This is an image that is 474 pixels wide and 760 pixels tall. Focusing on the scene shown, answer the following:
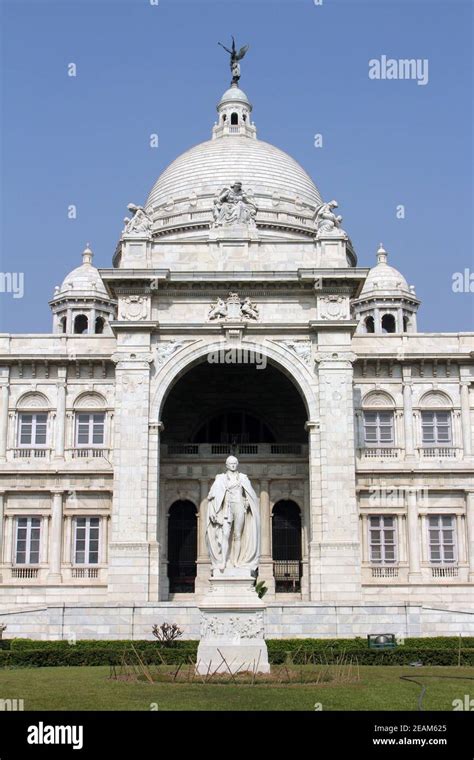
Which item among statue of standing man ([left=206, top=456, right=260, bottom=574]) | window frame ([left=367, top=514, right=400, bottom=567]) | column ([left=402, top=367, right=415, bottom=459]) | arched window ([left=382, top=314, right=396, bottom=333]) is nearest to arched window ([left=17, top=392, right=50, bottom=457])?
window frame ([left=367, top=514, right=400, bottom=567])

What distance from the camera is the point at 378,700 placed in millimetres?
18094

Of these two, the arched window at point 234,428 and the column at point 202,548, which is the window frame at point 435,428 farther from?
the column at point 202,548

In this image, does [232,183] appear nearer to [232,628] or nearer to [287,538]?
[287,538]

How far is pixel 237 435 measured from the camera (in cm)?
4866

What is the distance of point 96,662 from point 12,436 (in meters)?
20.7

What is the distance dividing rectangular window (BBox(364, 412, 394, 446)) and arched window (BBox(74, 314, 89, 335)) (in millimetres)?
20589

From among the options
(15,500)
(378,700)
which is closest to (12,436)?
(15,500)

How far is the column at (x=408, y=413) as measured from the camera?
46125 mm

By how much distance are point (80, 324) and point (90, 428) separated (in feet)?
47.5

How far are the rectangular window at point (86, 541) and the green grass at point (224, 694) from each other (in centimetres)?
2190

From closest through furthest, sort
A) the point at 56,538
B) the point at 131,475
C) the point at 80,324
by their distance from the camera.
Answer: the point at 131,475, the point at 56,538, the point at 80,324

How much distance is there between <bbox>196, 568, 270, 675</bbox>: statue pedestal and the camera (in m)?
21.7
